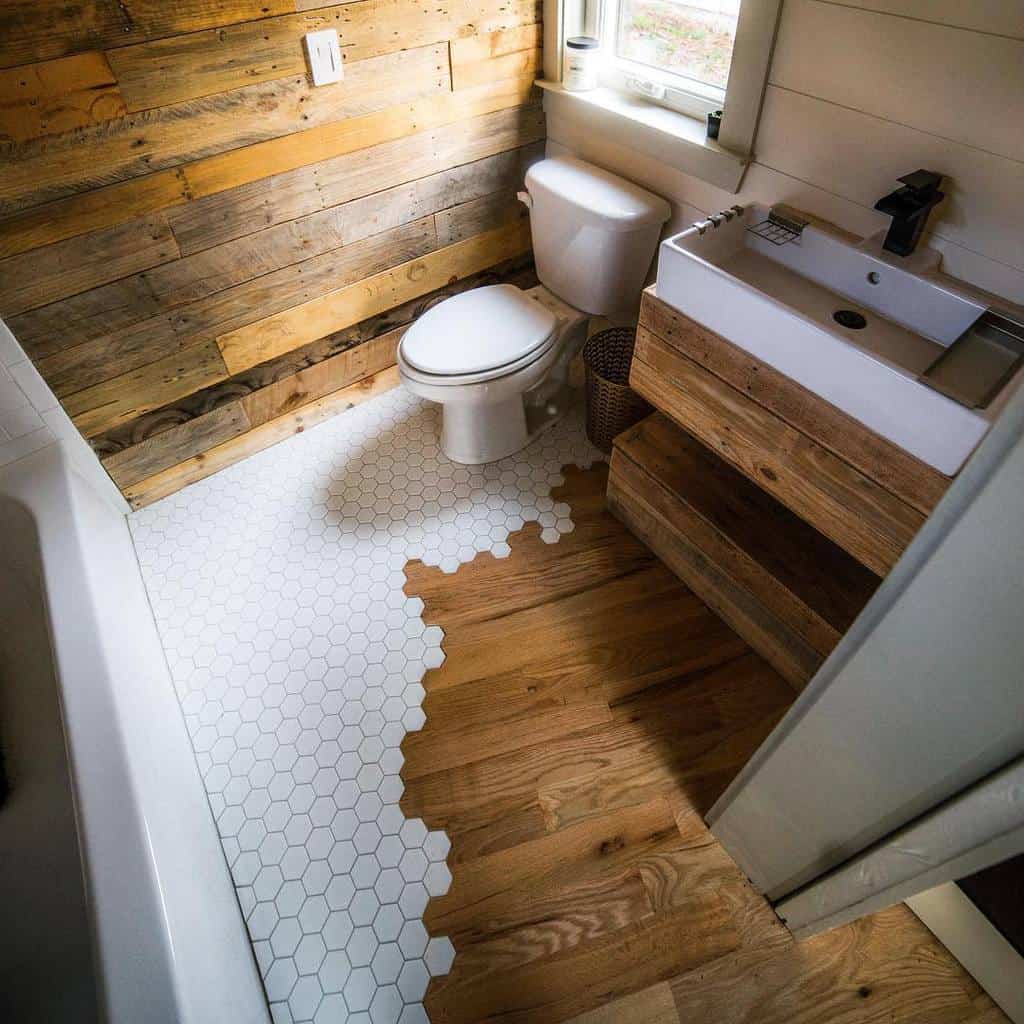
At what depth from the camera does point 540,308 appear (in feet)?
6.40

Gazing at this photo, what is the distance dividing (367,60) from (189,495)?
1.33 metres

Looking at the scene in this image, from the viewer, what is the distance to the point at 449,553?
6.36ft

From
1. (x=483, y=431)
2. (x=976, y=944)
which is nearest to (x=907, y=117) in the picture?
(x=483, y=431)

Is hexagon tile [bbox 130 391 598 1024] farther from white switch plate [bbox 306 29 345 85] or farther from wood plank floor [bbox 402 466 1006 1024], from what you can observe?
white switch plate [bbox 306 29 345 85]

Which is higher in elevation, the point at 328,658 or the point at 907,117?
the point at 907,117

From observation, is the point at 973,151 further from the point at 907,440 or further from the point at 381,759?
the point at 381,759

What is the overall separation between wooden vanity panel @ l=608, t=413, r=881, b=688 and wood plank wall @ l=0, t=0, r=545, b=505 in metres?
0.97

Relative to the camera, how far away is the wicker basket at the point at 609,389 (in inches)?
77.7

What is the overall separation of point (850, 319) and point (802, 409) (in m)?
0.29

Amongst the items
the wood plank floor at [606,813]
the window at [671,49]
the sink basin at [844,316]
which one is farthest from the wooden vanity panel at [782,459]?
the window at [671,49]

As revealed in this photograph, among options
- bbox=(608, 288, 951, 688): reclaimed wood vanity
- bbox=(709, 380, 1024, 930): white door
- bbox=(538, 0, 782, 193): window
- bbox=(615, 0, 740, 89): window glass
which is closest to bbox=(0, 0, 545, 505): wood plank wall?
bbox=(538, 0, 782, 193): window

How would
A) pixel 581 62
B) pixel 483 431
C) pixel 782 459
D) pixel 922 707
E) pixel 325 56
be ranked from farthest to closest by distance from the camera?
pixel 483 431
pixel 581 62
pixel 325 56
pixel 782 459
pixel 922 707

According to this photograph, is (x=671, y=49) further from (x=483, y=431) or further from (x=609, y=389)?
(x=483, y=431)

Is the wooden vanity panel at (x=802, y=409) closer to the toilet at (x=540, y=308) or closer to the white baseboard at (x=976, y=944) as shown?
the toilet at (x=540, y=308)
